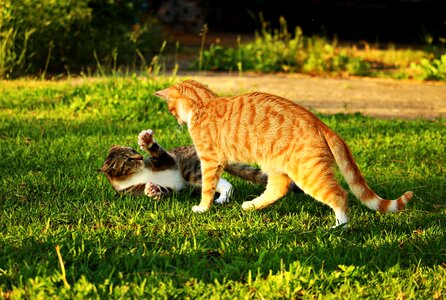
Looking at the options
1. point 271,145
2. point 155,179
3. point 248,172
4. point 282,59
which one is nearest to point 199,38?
point 282,59

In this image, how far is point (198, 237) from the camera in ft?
14.0

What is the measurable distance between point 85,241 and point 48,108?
4.46 meters

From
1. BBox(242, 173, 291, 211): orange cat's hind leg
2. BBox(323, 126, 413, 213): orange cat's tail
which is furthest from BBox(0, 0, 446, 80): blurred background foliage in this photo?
BBox(323, 126, 413, 213): orange cat's tail

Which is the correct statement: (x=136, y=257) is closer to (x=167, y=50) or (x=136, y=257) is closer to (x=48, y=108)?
(x=48, y=108)

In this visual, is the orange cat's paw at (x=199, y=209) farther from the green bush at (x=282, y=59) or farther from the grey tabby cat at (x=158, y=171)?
the green bush at (x=282, y=59)

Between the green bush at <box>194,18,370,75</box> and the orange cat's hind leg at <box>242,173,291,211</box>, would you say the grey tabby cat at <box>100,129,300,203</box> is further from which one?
the green bush at <box>194,18,370,75</box>

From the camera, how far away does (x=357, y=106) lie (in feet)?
30.3

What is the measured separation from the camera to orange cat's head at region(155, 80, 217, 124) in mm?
5168

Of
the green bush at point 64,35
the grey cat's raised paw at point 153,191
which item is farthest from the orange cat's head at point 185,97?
the green bush at point 64,35

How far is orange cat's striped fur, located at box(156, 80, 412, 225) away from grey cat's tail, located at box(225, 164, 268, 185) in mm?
563

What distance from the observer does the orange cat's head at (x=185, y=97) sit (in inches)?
203

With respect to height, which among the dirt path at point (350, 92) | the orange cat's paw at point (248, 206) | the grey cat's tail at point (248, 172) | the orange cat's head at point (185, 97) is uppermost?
the orange cat's head at point (185, 97)

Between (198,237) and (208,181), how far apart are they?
29.6 inches

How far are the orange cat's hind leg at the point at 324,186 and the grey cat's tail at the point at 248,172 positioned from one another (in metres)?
1.13
